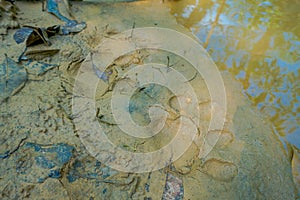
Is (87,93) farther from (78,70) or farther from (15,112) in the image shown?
(15,112)

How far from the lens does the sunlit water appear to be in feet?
7.60

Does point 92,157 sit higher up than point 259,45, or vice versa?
point 259,45

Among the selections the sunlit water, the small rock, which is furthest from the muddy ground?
the sunlit water

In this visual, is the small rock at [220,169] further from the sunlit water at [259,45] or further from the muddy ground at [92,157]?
the sunlit water at [259,45]

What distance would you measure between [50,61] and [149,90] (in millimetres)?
1088

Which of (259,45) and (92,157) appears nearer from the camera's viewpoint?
(92,157)

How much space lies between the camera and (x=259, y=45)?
3072 millimetres

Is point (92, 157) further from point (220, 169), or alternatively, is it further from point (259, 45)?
point (259, 45)

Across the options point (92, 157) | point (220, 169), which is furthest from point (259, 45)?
point (92, 157)

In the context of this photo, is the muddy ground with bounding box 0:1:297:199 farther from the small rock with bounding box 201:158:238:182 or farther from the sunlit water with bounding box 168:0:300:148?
the sunlit water with bounding box 168:0:300:148

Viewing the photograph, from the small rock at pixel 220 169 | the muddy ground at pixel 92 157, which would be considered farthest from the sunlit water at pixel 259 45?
the small rock at pixel 220 169

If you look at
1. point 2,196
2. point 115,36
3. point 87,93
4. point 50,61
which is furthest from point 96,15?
point 2,196

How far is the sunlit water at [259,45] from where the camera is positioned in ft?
7.60

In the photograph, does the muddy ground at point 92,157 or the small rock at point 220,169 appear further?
the small rock at point 220,169
